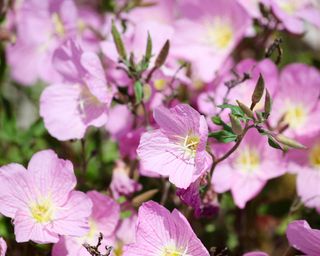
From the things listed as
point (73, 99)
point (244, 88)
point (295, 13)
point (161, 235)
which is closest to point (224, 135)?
point (161, 235)

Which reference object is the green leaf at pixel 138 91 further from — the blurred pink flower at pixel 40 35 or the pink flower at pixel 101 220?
the blurred pink flower at pixel 40 35

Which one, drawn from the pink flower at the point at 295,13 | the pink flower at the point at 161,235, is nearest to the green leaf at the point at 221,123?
the pink flower at the point at 161,235

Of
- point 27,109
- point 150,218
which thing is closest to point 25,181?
point 150,218

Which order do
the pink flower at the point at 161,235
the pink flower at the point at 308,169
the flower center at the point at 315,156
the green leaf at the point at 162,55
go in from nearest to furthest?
the pink flower at the point at 161,235 < the green leaf at the point at 162,55 < the pink flower at the point at 308,169 < the flower center at the point at 315,156

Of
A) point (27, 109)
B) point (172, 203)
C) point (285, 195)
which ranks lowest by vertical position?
point (27, 109)

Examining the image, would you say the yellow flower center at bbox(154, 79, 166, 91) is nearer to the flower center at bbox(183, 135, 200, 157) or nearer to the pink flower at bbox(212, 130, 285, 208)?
the pink flower at bbox(212, 130, 285, 208)

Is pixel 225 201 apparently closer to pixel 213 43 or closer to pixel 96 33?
pixel 213 43

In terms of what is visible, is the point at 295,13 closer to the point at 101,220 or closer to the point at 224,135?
the point at 224,135
